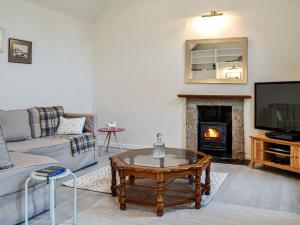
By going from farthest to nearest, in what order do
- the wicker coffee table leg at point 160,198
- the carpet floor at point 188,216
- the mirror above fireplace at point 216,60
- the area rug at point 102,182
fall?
the mirror above fireplace at point 216,60 → the area rug at point 102,182 → the wicker coffee table leg at point 160,198 → the carpet floor at point 188,216

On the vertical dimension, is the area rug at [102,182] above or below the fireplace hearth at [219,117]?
below

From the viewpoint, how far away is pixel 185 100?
5.69 metres

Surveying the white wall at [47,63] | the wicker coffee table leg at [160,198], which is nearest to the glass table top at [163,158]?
the wicker coffee table leg at [160,198]

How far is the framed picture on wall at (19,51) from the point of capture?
4.67 meters

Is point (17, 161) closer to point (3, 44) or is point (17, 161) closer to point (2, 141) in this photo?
point (2, 141)

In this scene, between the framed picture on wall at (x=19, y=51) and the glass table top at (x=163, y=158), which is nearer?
the glass table top at (x=163, y=158)

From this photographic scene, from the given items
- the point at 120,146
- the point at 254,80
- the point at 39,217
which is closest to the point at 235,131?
the point at 254,80

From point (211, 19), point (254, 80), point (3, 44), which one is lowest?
point (254, 80)

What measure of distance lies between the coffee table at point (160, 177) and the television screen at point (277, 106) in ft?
5.40

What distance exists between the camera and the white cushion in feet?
15.8

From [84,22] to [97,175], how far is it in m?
3.28

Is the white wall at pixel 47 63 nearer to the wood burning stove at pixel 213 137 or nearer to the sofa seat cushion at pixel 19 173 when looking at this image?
the sofa seat cushion at pixel 19 173

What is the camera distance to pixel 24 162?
2908 mm

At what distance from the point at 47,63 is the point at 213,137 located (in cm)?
310
